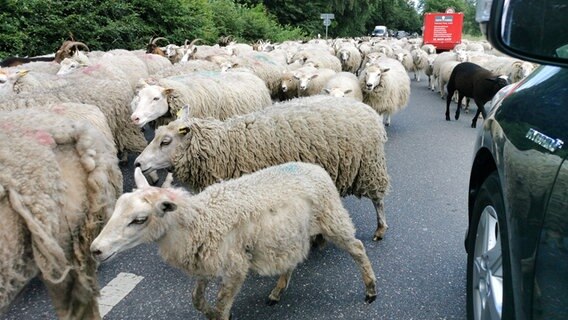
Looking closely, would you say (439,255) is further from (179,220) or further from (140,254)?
(140,254)

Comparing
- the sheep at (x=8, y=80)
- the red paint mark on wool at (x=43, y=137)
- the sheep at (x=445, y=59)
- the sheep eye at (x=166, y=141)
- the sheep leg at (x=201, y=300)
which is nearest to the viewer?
the red paint mark on wool at (x=43, y=137)

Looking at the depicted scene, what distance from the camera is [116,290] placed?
342 cm

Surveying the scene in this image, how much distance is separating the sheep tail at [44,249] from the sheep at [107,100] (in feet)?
9.50

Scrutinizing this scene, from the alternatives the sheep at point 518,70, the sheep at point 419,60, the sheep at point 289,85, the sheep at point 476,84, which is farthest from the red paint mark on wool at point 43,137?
the sheep at point 419,60

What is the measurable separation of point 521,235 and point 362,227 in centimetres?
301

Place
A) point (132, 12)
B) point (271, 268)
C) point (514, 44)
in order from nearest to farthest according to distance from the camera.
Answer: point (514, 44), point (271, 268), point (132, 12)

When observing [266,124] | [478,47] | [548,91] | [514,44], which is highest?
[514,44]

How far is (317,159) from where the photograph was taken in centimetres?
400

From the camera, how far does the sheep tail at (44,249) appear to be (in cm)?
193

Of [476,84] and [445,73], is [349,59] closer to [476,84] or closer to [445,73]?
[445,73]

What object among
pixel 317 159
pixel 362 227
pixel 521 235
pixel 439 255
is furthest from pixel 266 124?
pixel 521 235

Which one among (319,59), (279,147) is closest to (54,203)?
(279,147)

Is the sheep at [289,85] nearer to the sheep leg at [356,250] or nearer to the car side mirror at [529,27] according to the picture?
the sheep leg at [356,250]

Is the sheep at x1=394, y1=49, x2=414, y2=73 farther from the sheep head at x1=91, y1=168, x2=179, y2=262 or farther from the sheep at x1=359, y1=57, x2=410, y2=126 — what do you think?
the sheep head at x1=91, y1=168, x2=179, y2=262
